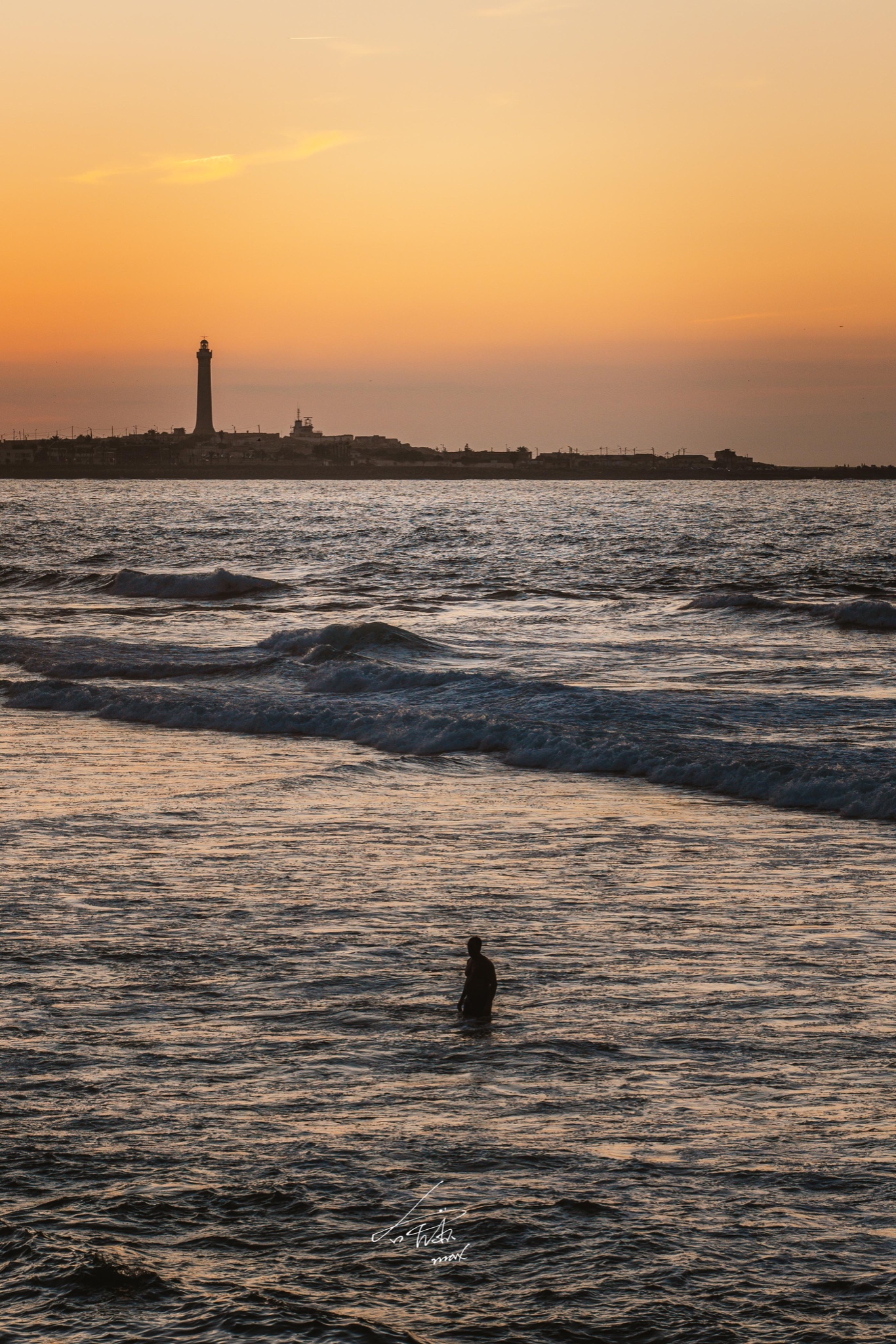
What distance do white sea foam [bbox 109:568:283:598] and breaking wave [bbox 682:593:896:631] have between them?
15150 millimetres

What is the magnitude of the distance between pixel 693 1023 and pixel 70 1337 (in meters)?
3.48

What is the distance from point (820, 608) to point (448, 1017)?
30.2 m

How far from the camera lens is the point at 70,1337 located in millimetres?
3863

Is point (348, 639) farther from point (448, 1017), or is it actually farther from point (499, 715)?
point (448, 1017)

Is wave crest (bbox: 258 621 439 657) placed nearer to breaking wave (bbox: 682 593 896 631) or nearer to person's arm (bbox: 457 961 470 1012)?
breaking wave (bbox: 682 593 896 631)

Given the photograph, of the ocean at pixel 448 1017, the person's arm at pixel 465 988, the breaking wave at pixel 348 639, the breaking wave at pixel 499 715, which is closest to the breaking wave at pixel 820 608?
the breaking wave at pixel 348 639

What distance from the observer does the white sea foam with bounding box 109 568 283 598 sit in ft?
141

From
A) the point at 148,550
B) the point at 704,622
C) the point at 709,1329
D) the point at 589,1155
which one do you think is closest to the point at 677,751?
the point at 589,1155

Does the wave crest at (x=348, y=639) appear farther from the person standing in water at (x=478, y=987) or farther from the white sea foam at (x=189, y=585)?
the person standing in water at (x=478, y=987)

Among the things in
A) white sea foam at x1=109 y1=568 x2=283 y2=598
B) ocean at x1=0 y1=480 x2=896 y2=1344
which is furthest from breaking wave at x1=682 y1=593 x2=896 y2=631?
white sea foam at x1=109 y1=568 x2=283 y2=598

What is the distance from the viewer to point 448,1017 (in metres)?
6.55

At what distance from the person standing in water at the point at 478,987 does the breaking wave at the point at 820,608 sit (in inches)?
1027

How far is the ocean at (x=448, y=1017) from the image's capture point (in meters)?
4.22

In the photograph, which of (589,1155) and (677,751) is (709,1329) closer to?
(589,1155)
